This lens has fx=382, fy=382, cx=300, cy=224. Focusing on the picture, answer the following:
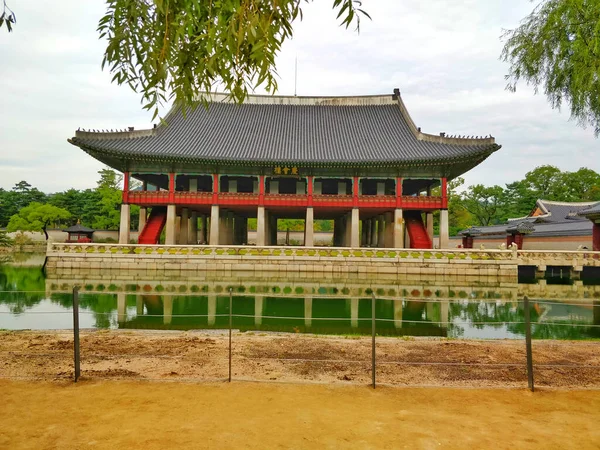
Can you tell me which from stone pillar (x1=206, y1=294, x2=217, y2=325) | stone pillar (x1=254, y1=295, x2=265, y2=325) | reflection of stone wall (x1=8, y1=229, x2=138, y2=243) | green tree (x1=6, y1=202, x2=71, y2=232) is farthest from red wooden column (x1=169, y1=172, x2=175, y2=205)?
green tree (x1=6, y1=202, x2=71, y2=232)

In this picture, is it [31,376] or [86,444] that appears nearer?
[86,444]

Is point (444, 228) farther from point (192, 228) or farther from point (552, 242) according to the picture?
point (192, 228)

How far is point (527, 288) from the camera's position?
62.4 feet

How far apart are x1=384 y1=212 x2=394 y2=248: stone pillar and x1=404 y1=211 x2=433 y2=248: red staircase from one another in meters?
1.08

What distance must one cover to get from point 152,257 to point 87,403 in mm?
19218

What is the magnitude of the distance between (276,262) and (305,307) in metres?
8.76

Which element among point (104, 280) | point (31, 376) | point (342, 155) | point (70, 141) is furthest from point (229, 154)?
point (31, 376)

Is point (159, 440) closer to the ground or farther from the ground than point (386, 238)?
closer to the ground

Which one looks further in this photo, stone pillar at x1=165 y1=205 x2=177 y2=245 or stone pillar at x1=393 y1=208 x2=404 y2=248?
stone pillar at x1=393 y1=208 x2=404 y2=248

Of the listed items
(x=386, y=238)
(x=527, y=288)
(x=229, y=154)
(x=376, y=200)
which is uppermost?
(x=229, y=154)

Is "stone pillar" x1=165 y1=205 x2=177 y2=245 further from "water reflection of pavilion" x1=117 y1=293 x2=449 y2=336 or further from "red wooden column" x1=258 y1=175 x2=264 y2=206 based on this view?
"water reflection of pavilion" x1=117 y1=293 x2=449 y2=336

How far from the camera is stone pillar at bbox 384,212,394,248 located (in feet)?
93.6

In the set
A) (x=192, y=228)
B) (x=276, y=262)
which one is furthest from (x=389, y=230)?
(x=192, y=228)

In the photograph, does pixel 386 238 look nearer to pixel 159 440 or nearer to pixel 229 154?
pixel 229 154
